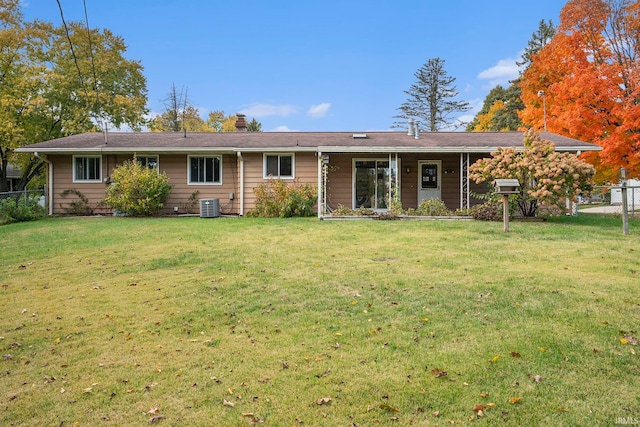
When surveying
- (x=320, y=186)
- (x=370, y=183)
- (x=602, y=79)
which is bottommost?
(x=320, y=186)

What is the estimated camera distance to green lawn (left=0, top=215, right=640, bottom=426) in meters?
2.73

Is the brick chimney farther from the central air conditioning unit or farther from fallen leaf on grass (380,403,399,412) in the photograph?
fallen leaf on grass (380,403,399,412)

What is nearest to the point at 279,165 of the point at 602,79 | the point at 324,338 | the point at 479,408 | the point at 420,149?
the point at 420,149

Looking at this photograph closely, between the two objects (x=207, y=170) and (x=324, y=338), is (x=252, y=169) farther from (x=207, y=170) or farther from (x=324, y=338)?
(x=324, y=338)

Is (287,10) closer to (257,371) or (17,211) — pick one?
(17,211)

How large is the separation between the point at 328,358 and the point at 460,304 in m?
1.90

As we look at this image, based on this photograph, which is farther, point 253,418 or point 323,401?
point 323,401

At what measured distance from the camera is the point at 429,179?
16.1 meters

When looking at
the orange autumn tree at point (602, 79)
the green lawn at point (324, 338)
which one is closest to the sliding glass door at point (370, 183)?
the orange autumn tree at point (602, 79)

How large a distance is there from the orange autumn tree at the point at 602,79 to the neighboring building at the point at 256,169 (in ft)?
4.72

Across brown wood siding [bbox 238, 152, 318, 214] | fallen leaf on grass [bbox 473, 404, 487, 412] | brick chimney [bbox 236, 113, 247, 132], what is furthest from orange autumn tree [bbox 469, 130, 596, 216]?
brick chimney [bbox 236, 113, 247, 132]

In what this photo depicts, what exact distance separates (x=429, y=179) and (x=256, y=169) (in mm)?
6743

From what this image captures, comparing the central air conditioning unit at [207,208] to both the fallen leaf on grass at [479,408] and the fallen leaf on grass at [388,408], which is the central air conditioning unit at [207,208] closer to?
the fallen leaf on grass at [388,408]

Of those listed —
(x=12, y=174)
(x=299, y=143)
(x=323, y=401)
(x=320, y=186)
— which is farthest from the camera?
(x=12, y=174)
